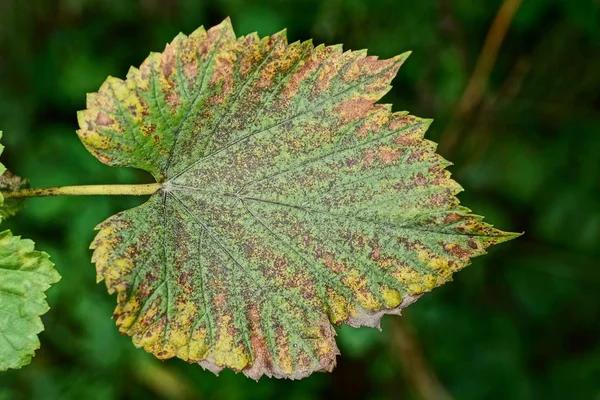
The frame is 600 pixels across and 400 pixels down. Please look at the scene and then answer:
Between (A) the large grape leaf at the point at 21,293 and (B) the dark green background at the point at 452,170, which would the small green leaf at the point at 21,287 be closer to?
(A) the large grape leaf at the point at 21,293

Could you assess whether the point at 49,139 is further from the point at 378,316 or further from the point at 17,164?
the point at 378,316

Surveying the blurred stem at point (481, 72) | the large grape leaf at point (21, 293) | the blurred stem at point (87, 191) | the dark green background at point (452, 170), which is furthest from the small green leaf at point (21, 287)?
the blurred stem at point (481, 72)

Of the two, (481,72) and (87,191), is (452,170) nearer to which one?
(481,72)

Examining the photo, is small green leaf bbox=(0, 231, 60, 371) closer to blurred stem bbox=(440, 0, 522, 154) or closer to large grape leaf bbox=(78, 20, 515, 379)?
large grape leaf bbox=(78, 20, 515, 379)

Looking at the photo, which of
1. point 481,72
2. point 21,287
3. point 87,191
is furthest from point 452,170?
point 21,287

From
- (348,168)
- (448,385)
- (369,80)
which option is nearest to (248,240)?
(348,168)

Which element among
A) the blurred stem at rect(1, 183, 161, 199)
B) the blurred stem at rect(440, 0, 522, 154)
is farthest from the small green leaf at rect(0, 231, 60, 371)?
the blurred stem at rect(440, 0, 522, 154)
